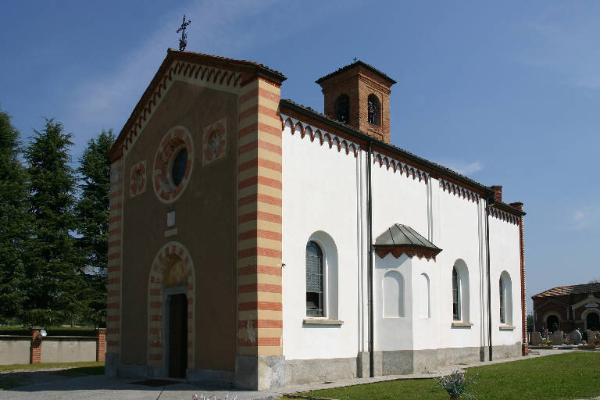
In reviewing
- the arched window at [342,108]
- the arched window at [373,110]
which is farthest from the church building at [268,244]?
the arched window at [342,108]

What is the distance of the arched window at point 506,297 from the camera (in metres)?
24.7

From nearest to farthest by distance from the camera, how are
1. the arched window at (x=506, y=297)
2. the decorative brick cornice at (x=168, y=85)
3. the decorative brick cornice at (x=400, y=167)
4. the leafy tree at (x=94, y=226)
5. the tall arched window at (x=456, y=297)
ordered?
1. the decorative brick cornice at (x=168, y=85)
2. the decorative brick cornice at (x=400, y=167)
3. the tall arched window at (x=456, y=297)
4. the arched window at (x=506, y=297)
5. the leafy tree at (x=94, y=226)

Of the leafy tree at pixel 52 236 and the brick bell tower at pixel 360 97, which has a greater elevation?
the brick bell tower at pixel 360 97

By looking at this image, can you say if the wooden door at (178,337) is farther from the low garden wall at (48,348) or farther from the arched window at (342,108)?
the arched window at (342,108)

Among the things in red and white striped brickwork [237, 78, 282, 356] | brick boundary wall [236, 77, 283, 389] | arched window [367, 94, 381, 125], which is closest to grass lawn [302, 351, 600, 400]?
brick boundary wall [236, 77, 283, 389]

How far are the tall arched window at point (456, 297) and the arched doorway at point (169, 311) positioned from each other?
33.4 ft

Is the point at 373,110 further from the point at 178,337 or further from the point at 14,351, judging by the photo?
the point at 14,351

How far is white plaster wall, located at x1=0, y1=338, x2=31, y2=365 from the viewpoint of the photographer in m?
23.0

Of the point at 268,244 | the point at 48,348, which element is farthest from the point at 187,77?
the point at 48,348

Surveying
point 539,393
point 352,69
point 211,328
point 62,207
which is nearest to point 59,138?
point 62,207

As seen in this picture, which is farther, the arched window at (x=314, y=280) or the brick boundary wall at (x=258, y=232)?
the arched window at (x=314, y=280)

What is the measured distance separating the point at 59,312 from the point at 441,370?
20.9 metres

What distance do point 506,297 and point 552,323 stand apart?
2528 centimetres

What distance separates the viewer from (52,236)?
31.2 meters
